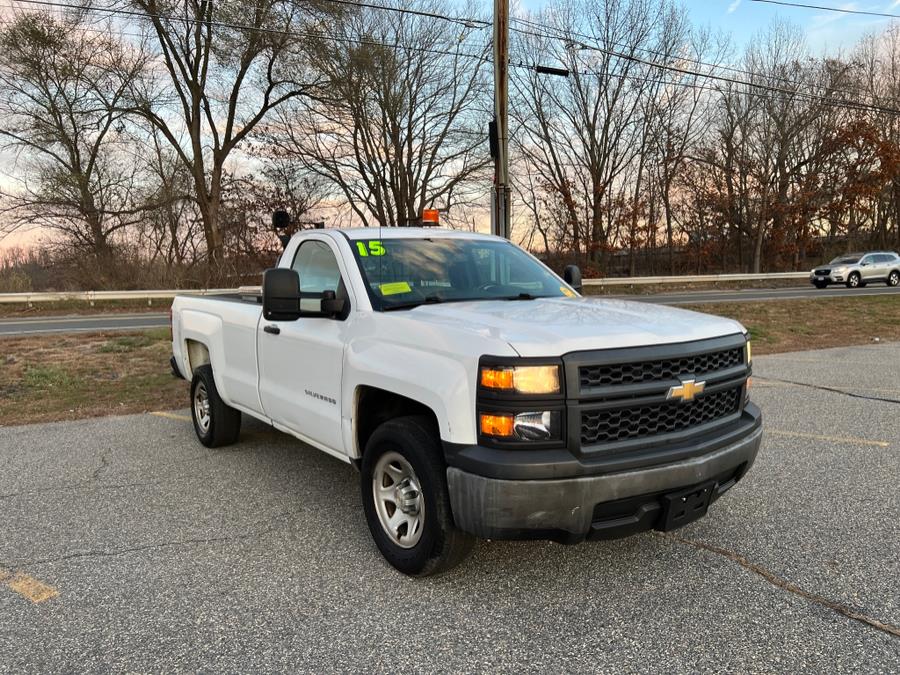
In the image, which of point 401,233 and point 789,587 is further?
point 401,233

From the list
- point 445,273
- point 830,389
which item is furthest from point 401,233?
point 830,389

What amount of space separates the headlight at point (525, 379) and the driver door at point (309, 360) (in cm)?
123

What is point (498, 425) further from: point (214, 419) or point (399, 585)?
point (214, 419)

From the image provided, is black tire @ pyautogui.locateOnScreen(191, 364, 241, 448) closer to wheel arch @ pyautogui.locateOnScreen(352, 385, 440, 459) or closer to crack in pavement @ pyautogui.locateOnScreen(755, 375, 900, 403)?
wheel arch @ pyautogui.locateOnScreen(352, 385, 440, 459)

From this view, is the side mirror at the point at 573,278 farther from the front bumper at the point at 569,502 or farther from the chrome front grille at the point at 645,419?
the front bumper at the point at 569,502

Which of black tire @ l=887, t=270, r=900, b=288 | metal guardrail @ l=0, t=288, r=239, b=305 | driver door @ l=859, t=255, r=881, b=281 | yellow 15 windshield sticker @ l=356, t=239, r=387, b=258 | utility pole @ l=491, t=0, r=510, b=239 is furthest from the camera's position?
black tire @ l=887, t=270, r=900, b=288

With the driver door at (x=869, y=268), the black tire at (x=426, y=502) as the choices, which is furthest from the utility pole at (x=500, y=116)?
the driver door at (x=869, y=268)

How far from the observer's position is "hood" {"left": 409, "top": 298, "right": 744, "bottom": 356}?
105 inches

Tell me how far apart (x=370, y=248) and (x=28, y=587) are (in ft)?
8.50

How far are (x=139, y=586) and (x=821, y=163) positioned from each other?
39.7m

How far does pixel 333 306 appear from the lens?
3664 millimetres

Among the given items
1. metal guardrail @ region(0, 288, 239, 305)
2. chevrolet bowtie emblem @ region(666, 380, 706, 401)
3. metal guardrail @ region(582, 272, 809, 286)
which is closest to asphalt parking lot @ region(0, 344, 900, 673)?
chevrolet bowtie emblem @ region(666, 380, 706, 401)

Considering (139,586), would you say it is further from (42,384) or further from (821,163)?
(821,163)

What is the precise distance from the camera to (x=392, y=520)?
10.7ft
